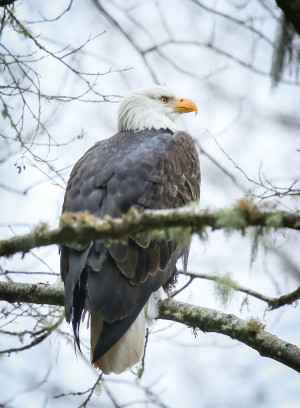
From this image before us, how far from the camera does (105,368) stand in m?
3.92

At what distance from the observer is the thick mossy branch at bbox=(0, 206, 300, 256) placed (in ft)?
7.50

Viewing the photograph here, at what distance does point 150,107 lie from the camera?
223 inches

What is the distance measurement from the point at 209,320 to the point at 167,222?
1.40 metres

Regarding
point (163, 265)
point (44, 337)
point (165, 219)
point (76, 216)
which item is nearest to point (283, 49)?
point (165, 219)

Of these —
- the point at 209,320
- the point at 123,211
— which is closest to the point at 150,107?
the point at 123,211

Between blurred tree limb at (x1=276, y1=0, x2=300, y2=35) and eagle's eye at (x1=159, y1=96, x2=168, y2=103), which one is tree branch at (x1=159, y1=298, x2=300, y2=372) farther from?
eagle's eye at (x1=159, y1=96, x2=168, y2=103)

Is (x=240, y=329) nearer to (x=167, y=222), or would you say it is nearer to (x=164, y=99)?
(x=167, y=222)

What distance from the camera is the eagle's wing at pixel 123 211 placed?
12.1 ft

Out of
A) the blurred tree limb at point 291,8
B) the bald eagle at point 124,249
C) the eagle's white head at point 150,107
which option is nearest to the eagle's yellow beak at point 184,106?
the eagle's white head at point 150,107

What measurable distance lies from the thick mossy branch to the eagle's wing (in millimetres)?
871

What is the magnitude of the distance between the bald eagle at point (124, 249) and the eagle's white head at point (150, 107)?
57 cm

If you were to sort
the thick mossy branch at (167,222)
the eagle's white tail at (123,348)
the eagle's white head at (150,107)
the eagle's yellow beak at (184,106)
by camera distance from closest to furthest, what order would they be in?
the thick mossy branch at (167,222), the eagle's white tail at (123,348), the eagle's white head at (150,107), the eagle's yellow beak at (184,106)

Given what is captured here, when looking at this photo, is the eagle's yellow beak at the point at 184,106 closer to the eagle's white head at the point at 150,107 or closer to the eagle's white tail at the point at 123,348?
the eagle's white head at the point at 150,107

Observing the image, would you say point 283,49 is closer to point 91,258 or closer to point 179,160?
point 91,258
